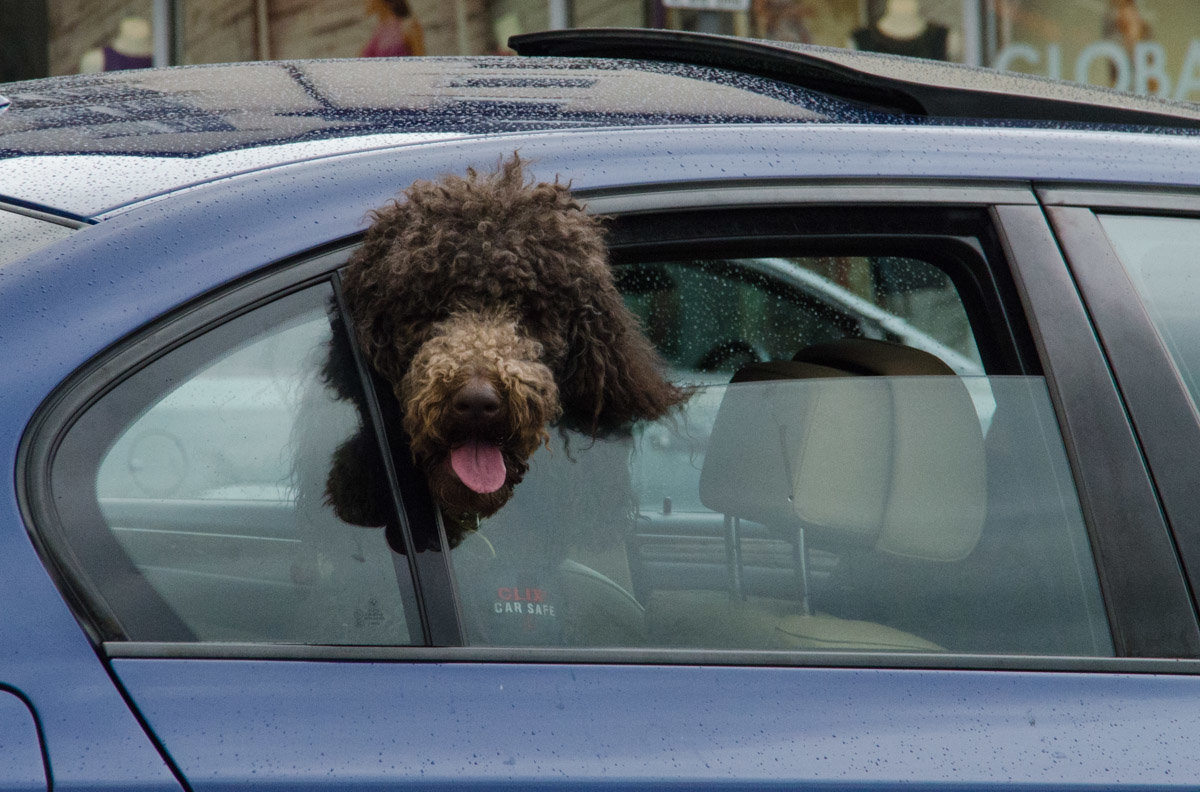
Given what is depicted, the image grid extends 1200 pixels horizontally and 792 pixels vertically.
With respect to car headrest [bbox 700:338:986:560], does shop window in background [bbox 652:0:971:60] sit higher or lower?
higher

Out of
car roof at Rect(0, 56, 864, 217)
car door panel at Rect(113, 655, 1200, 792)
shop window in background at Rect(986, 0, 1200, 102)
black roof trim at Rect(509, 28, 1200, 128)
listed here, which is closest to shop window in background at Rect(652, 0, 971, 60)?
shop window in background at Rect(986, 0, 1200, 102)

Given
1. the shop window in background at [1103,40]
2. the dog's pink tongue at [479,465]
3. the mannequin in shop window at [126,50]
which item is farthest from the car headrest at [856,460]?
the mannequin in shop window at [126,50]

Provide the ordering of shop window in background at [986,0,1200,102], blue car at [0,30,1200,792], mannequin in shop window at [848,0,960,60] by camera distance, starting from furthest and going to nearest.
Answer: shop window in background at [986,0,1200,102] < mannequin in shop window at [848,0,960,60] < blue car at [0,30,1200,792]

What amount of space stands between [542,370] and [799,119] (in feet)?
1.87

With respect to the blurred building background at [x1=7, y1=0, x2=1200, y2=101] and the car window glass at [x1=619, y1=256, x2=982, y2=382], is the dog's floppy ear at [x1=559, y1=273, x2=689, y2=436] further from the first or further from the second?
the blurred building background at [x1=7, y1=0, x2=1200, y2=101]

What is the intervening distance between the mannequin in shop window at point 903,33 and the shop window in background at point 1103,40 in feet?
1.32

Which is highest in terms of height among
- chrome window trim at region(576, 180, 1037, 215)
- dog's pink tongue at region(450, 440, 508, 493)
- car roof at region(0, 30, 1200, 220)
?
car roof at region(0, 30, 1200, 220)

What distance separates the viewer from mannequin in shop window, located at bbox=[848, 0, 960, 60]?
800 centimetres

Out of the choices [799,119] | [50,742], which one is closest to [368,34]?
[799,119]

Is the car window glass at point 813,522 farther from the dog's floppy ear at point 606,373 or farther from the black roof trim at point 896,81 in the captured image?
the black roof trim at point 896,81

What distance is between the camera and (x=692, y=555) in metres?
1.60

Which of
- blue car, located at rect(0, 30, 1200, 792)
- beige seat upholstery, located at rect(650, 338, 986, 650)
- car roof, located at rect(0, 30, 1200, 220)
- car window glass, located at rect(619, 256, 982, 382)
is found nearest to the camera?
blue car, located at rect(0, 30, 1200, 792)

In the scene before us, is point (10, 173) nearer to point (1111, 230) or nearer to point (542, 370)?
point (542, 370)

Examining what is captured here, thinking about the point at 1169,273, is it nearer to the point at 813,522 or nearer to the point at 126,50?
the point at 813,522
